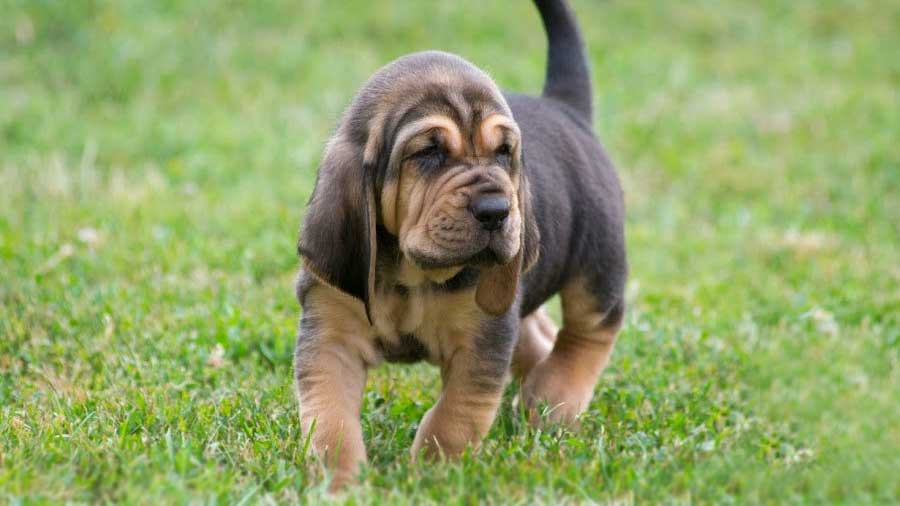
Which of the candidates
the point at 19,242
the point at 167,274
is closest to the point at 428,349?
the point at 167,274

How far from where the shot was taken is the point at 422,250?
442cm

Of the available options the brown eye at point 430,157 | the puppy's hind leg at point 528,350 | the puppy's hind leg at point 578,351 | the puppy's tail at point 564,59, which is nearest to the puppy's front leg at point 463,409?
the brown eye at point 430,157

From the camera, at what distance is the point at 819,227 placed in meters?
9.59

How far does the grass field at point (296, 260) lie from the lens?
4543 mm

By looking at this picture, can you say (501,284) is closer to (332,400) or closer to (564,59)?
(332,400)

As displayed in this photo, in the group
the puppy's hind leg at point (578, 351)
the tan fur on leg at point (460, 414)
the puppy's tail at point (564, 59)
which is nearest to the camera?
the tan fur on leg at point (460, 414)

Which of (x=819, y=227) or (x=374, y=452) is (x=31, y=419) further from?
(x=819, y=227)

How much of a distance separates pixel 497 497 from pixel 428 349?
785mm

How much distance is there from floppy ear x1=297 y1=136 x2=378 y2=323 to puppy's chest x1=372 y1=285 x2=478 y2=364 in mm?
177

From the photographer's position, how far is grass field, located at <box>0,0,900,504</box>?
4543 millimetres

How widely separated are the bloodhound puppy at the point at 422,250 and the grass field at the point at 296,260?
0.23 meters

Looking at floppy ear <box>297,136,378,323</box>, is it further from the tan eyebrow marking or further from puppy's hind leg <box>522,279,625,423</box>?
puppy's hind leg <box>522,279,625,423</box>

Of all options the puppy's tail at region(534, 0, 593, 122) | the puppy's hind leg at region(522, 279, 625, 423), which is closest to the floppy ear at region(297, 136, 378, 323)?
the puppy's hind leg at region(522, 279, 625, 423)

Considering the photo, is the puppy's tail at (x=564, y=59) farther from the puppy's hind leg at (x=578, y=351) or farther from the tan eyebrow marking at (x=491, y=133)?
the tan eyebrow marking at (x=491, y=133)
